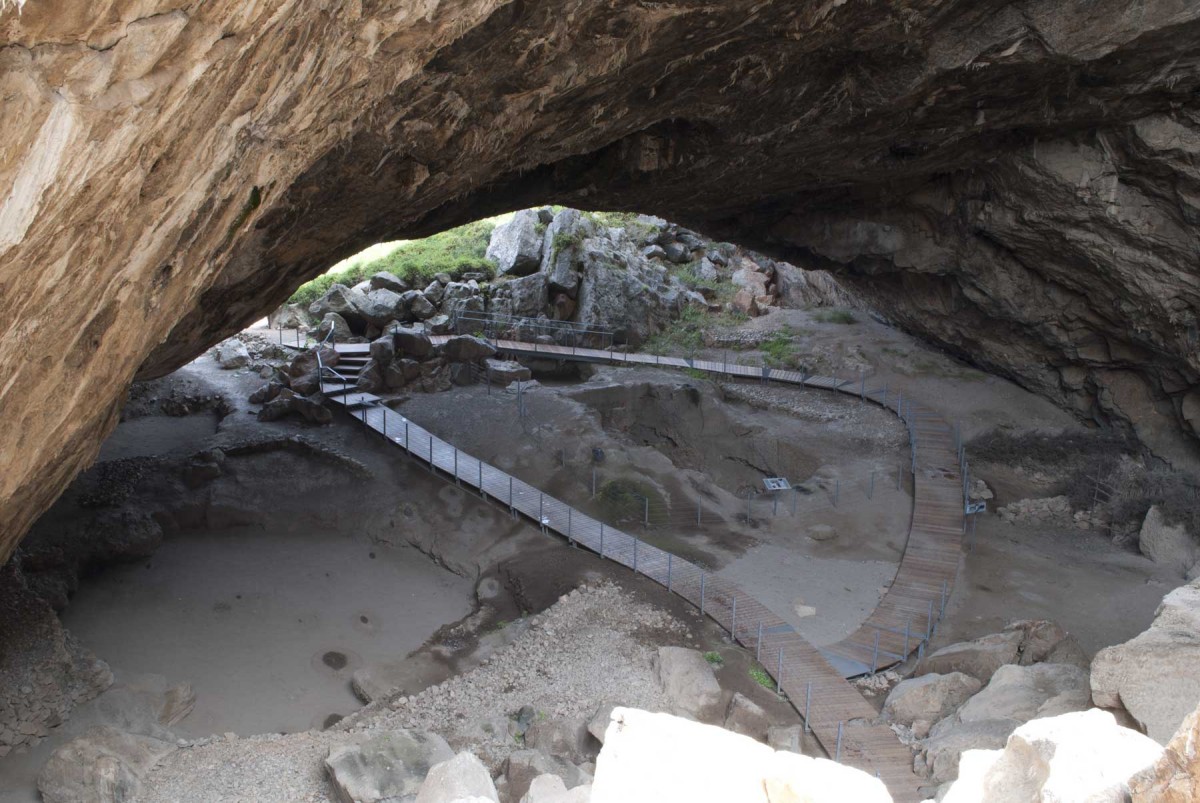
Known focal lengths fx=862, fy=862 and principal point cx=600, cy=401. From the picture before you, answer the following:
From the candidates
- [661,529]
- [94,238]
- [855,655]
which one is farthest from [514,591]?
[94,238]

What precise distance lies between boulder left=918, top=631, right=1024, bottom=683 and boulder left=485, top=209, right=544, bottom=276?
81.1 feet

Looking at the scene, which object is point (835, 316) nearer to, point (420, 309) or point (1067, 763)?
point (420, 309)

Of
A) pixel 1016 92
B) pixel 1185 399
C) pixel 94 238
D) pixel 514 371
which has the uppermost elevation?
pixel 1016 92

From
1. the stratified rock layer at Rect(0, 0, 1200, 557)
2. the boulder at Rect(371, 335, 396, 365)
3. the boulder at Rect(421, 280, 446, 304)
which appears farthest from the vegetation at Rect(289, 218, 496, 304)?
the stratified rock layer at Rect(0, 0, 1200, 557)

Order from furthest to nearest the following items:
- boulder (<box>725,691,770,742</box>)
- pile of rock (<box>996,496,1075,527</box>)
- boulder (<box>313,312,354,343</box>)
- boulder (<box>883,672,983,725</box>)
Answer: boulder (<box>313,312,354,343</box>) → pile of rock (<box>996,496,1075,527</box>) → boulder (<box>883,672,983,725</box>) → boulder (<box>725,691,770,742</box>)

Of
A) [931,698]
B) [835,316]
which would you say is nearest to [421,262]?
[835,316]

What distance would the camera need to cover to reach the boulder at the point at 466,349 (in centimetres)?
2673

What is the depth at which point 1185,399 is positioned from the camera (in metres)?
20.7

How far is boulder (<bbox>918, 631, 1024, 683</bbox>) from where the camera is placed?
13.9m

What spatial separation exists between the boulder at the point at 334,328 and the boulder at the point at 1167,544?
2434 cm

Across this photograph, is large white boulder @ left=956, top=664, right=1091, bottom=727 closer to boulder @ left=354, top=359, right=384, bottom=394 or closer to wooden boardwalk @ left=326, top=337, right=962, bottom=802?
wooden boardwalk @ left=326, top=337, right=962, bottom=802

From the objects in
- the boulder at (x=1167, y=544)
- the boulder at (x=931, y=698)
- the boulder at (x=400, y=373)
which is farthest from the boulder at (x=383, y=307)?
the boulder at (x=1167, y=544)

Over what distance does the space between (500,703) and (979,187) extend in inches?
654

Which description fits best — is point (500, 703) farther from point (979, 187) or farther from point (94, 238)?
point (979, 187)
